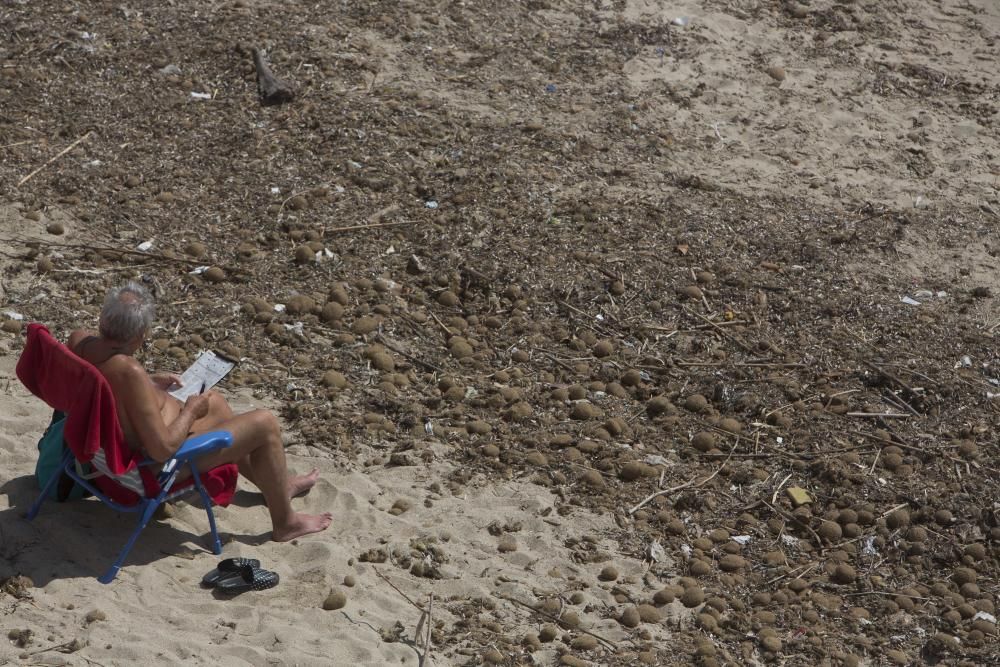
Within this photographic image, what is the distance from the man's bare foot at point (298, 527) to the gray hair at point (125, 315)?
3.49 feet

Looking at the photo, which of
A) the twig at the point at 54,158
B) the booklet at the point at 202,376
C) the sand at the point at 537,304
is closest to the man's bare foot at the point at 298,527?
the sand at the point at 537,304

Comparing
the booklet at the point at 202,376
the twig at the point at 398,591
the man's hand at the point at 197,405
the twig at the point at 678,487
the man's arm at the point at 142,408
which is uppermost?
the man's arm at the point at 142,408

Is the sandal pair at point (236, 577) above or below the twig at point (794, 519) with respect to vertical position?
above

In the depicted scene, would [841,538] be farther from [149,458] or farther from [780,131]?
[780,131]

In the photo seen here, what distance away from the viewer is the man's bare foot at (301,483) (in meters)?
5.02

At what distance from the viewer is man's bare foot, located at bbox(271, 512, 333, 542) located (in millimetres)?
4711

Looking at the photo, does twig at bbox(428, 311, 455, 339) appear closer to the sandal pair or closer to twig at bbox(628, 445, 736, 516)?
twig at bbox(628, 445, 736, 516)

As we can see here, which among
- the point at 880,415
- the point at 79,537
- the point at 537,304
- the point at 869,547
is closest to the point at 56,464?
the point at 79,537

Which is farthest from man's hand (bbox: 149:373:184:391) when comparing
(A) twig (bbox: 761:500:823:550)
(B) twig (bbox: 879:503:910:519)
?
(B) twig (bbox: 879:503:910:519)

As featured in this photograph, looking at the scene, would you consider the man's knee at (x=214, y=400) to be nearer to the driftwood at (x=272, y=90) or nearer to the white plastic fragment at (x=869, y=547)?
the white plastic fragment at (x=869, y=547)

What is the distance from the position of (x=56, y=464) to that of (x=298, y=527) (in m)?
0.97

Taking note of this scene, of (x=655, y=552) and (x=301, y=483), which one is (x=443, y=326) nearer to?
(x=301, y=483)

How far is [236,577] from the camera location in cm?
433

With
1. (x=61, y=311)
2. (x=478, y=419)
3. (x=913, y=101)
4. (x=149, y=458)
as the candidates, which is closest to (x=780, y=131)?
(x=913, y=101)
